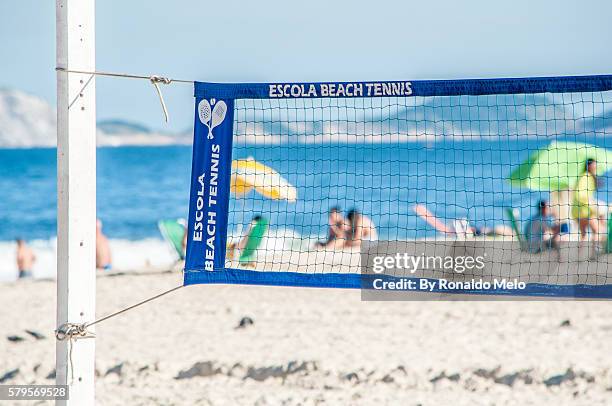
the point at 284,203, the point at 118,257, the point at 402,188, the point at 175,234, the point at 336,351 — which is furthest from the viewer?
the point at 118,257

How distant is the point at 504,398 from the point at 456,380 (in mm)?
440

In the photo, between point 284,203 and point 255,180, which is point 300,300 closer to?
point 255,180

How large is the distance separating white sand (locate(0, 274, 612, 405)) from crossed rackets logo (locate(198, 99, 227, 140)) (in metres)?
2.10

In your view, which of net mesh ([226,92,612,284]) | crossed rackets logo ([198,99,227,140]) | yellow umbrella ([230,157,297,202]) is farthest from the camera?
yellow umbrella ([230,157,297,202])

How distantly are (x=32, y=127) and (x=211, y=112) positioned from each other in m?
113

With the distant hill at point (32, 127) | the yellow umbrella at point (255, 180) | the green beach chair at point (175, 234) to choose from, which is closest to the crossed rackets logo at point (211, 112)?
the yellow umbrella at point (255, 180)

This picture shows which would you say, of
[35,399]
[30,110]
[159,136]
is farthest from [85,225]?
[30,110]

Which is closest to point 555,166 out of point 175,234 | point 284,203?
point 175,234

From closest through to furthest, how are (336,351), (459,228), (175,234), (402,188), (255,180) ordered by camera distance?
(402,188), (336,351), (255,180), (175,234), (459,228)

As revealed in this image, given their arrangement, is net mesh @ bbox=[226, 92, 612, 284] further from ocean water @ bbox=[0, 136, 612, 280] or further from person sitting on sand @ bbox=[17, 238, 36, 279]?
person sitting on sand @ bbox=[17, 238, 36, 279]

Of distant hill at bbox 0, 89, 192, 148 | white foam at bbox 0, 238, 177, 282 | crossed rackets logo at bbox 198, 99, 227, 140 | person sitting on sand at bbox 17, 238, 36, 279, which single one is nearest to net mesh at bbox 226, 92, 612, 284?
crossed rackets logo at bbox 198, 99, 227, 140

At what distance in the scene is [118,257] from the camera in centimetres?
2348

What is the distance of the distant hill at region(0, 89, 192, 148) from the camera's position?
103312 mm

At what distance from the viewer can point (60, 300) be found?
4.50 meters
